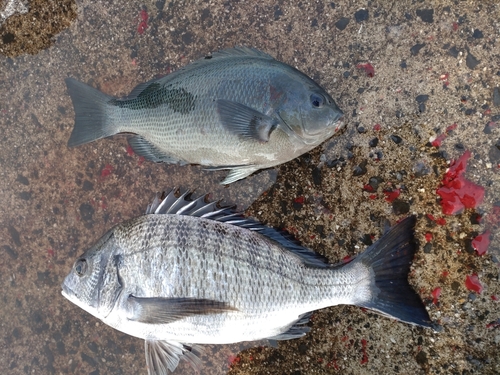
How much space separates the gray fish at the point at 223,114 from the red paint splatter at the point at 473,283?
1089 mm

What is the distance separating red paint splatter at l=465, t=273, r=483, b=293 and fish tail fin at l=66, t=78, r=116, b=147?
213cm

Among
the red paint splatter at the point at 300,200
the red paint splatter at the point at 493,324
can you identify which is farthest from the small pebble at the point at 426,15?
the red paint splatter at the point at 493,324

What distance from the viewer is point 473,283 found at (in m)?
2.12

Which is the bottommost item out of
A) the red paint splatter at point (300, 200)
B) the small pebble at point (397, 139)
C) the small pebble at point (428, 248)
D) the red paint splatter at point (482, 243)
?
the red paint splatter at point (482, 243)

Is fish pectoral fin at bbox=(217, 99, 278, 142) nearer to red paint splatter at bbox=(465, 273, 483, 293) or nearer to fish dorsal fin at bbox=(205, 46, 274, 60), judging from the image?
fish dorsal fin at bbox=(205, 46, 274, 60)

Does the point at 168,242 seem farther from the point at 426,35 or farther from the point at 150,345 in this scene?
the point at 426,35

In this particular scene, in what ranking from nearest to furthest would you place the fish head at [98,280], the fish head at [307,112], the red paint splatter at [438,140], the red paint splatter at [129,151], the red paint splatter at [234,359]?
the fish head at [307,112] → the fish head at [98,280] → the red paint splatter at [438,140] → the red paint splatter at [234,359] → the red paint splatter at [129,151]

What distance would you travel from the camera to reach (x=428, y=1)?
85.9 inches

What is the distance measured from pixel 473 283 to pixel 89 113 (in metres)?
2.34

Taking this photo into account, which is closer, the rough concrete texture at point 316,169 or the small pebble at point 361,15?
the rough concrete texture at point 316,169

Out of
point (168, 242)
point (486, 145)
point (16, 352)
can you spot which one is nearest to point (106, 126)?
point (168, 242)

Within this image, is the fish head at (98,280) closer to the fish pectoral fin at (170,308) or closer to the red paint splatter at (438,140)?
the fish pectoral fin at (170,308)

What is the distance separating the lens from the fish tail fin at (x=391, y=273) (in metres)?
2.04

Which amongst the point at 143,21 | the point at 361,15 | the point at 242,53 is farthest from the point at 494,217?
the point at 143,21
